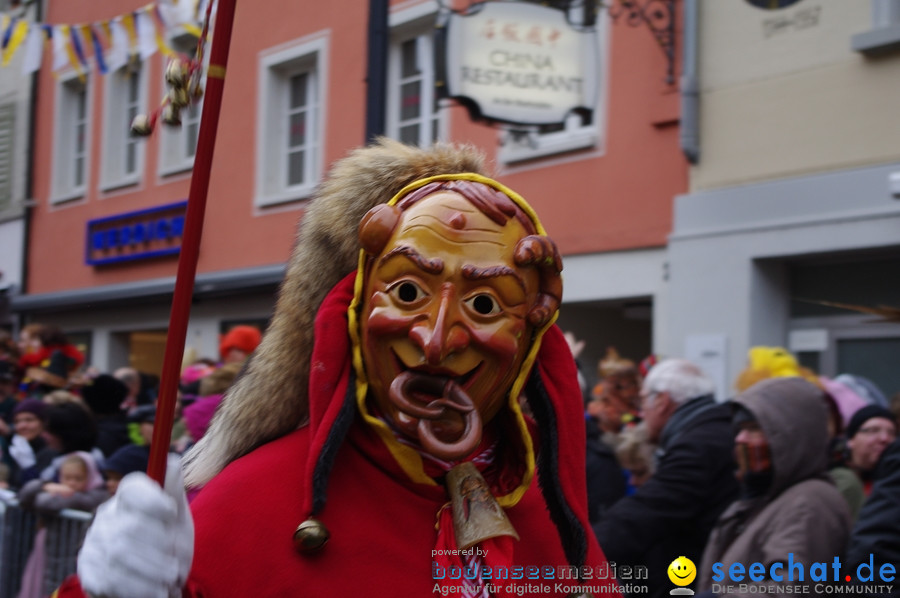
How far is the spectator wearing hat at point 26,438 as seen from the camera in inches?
251

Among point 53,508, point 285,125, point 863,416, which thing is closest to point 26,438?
point 53,508

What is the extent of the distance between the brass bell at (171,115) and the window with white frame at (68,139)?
47.0ft

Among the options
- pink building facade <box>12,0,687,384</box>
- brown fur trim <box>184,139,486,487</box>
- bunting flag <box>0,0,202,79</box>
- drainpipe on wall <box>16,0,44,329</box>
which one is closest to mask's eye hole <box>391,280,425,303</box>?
brown fur trim <box>184,139,486,487</box>

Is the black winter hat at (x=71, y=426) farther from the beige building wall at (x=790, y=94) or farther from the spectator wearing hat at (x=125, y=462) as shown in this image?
the beige building wall at (x=790, y=94)

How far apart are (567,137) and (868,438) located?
4.94 meters

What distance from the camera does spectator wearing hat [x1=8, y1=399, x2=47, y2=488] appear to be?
636 centimetres

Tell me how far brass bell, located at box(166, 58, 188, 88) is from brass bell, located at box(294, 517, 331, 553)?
2.56 ft

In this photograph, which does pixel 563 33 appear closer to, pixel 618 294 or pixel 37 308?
pixel 618 294

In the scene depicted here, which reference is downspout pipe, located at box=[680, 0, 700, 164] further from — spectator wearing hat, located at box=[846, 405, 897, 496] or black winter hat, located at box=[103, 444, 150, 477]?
black winter hat, located at box=[103, 444, 150, 477]

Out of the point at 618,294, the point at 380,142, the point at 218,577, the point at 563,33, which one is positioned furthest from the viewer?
the point at 618,294

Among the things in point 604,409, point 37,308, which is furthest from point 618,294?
point 37,308

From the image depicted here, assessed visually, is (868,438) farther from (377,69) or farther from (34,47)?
(34,47)

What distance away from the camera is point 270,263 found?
464 inches

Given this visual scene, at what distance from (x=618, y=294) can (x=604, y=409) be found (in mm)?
2757
